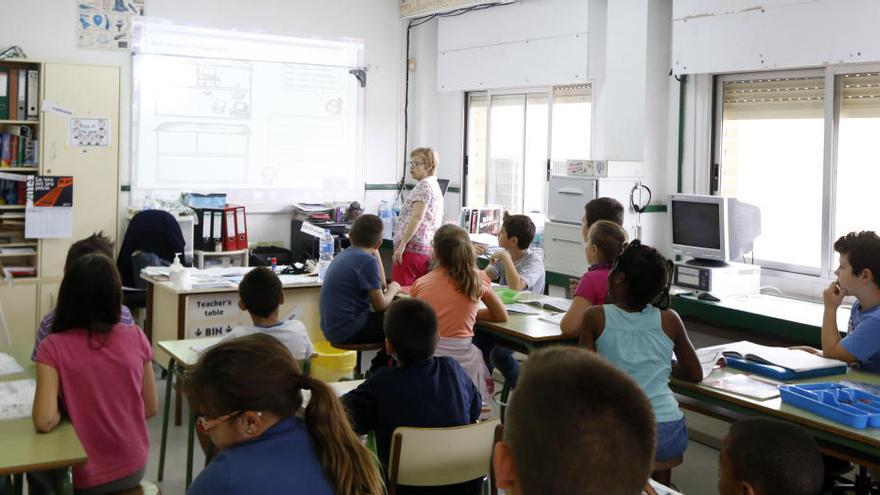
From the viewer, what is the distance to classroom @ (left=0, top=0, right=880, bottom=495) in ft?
6.35

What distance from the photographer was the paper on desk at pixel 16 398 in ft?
8.91

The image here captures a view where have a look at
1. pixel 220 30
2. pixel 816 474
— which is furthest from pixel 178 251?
pixel 816 474

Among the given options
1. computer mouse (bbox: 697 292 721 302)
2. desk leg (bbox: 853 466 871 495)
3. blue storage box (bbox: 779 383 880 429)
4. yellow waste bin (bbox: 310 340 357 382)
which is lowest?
desk leg (bbox: 853 466 871 495)

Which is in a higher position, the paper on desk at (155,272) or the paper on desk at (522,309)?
the paper on desk at (155,272)

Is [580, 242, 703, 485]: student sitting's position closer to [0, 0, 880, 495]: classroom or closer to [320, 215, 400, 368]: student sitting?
[0, 0, 880, 495]: classroom

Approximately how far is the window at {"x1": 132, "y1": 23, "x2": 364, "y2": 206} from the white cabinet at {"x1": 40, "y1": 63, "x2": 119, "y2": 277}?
57 centimetres

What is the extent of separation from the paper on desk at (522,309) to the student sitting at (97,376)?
2.21 meters

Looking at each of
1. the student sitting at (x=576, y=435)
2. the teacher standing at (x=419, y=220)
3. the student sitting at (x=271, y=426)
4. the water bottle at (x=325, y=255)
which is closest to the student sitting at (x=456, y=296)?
the water bottle at (x=325, y=255)

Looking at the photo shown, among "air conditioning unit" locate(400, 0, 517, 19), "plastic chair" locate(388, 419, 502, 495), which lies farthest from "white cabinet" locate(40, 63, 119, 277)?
"plastic chair" locate(388, 419, 502, 495)

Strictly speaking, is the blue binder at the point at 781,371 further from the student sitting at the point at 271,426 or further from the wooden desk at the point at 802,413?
the student sitting at the point at 271,426

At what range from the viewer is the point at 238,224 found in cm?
729

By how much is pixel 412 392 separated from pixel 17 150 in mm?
4834

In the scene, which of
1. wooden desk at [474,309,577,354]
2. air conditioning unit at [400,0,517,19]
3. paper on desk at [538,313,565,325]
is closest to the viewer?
wooden desk at [474,309,577,354]

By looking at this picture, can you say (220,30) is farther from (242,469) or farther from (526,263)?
(242,469)
